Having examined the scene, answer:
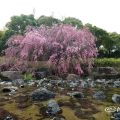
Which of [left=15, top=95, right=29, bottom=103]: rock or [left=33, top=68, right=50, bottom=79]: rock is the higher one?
[left=33, top=68, right=50, bottom=79]: rock

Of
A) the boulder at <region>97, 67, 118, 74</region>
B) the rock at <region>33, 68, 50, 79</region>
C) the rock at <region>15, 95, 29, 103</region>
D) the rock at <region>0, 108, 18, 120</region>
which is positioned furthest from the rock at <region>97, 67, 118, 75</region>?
the rock at <region>0, 108, 18, 120</region>

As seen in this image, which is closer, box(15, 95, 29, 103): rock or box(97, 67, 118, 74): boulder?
box(15, 95, 29, 103): rock

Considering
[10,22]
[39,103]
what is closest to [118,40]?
[10,22]

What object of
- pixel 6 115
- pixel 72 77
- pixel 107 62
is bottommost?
pixel 6 115

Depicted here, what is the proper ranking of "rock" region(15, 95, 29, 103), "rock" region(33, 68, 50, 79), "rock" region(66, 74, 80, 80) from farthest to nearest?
"rock" region(33, 68, 50, 79) → "rock" region(66, 74, 80, 80) → "rock" region(15, 95, 29, 103)

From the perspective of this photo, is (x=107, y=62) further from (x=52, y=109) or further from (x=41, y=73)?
(x=52, y=109)

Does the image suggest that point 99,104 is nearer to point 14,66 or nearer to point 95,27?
point 14,66

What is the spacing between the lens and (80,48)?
26156 mm

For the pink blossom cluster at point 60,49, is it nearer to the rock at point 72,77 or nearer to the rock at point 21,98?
the rock at point 72,77

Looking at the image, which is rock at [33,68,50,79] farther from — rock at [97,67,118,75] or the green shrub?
the green shrub

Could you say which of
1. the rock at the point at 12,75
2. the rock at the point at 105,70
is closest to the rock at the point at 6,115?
the rock at the point at 12,75

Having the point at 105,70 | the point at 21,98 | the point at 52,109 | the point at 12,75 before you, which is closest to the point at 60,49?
the point at 12,75

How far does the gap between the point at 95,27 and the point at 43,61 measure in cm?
1369

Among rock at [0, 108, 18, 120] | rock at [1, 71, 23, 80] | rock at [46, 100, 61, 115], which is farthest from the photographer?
rock at [1, 71, 23, 80]
